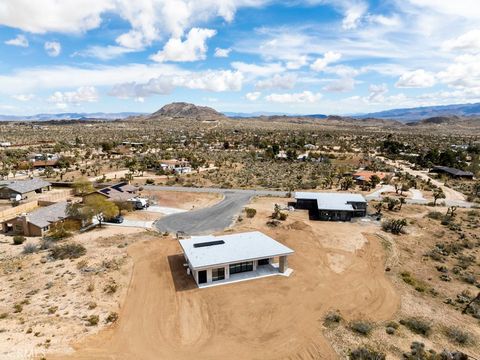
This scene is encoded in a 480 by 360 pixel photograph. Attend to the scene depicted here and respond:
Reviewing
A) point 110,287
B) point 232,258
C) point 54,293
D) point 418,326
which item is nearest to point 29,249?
point 54,293

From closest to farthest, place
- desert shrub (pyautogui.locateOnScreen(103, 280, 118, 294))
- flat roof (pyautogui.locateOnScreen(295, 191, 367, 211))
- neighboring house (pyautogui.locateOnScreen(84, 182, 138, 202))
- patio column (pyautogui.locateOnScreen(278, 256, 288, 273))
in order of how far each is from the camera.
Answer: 1. desert shrub (pyautogui.locateOnScreen(103, 280, 118, 294))
2. patio column (pyautogui.locateOnScreen(278, 256, 288, 273))
3. flat roof (pyautogui.locateOnScreen(295, 191, 367, 211))
4. neighboring house (pyautogui.locateOnScreen(84, 182, 138, 202))

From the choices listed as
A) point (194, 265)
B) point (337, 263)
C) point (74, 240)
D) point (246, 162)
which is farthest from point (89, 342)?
point (246, 162)

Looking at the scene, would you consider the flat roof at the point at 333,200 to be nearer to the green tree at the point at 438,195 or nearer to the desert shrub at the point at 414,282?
the green tree at the point at 438,195

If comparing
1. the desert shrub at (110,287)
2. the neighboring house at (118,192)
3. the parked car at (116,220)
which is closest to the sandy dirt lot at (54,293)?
the desert shrub at (110,287)

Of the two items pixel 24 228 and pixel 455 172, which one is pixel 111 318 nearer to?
pixel 24 228

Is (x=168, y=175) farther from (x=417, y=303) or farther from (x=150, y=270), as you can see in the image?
(x=417, y=303)

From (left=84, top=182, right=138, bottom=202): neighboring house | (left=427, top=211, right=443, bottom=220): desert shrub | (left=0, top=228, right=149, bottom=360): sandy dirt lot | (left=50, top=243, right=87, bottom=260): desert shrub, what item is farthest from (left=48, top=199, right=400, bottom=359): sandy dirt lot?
(left=427, top=211, right=443, bottom=220): desert shrub

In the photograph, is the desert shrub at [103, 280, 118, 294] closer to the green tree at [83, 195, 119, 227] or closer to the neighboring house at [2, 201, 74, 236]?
the green tree at [83, 195, 119, 227]
